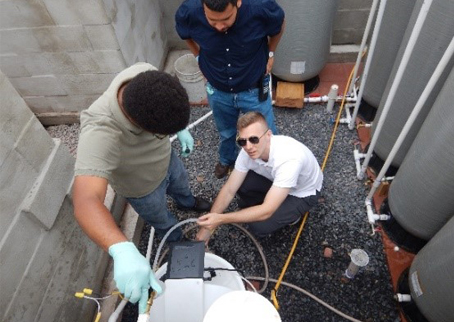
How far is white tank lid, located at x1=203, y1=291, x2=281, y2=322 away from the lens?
0.90 m

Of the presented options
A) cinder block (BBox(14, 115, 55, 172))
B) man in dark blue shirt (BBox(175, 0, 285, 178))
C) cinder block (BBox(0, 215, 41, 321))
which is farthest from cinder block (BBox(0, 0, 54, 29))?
cinder block (BBox(0, 215, 41, 321))

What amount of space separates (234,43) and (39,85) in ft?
7.17

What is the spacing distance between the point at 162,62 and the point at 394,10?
8.13ft

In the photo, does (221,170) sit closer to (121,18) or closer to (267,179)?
(267,179)

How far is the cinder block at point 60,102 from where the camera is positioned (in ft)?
10.6

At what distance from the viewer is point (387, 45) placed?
2.52 meters

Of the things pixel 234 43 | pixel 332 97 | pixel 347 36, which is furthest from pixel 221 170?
pixel 347 36

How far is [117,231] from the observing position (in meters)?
1.24

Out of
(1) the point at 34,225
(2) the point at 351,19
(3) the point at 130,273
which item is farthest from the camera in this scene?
(2) the point at 351,19

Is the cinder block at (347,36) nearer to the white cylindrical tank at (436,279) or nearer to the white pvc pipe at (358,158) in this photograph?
the white pvc pipe at (358,158)

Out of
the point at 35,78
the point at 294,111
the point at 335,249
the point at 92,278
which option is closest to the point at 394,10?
the point at 294,111

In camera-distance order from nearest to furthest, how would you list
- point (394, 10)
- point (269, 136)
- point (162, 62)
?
point (269, 136), point (394, 10), point (162, 62)

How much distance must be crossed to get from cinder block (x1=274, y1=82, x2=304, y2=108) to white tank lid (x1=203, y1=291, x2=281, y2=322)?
2.61m

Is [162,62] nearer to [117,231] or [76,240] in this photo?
[76,240]
